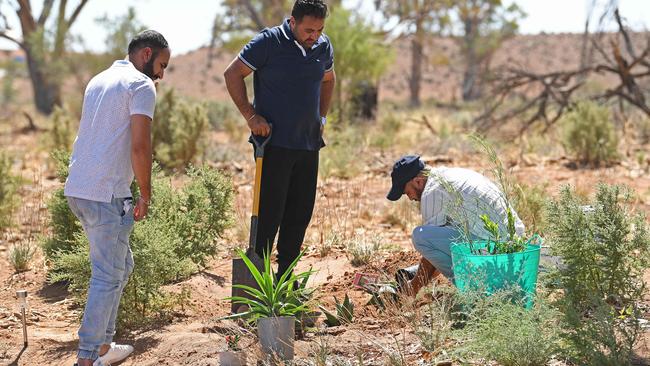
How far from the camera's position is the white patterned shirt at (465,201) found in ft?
15.5

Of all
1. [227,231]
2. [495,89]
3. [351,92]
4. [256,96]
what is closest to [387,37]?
[351,92]

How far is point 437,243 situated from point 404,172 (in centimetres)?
42

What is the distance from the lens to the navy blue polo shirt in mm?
4805

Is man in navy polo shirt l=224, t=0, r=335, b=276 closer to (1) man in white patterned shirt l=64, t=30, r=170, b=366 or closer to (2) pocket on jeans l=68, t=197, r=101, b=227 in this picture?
(1) man in white patterned shirt l=64, t=30, r=170, b=366

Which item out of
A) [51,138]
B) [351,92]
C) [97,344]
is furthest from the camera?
[351,92]

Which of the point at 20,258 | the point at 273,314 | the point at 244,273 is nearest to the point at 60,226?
the point at 20,258

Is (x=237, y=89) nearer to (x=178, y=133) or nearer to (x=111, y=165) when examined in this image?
(x=111, y=165)

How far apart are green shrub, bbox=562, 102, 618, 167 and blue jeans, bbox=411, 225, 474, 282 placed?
23.5ft

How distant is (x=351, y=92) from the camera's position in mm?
17656

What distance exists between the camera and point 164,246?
16.7 ft

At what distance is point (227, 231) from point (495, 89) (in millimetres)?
6856

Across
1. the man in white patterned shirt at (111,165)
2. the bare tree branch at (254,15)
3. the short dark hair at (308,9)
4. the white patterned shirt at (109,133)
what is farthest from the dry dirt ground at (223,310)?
the bare tree branch at (254,15)

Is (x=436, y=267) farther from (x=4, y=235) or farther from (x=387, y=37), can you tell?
(x=387, y=37)

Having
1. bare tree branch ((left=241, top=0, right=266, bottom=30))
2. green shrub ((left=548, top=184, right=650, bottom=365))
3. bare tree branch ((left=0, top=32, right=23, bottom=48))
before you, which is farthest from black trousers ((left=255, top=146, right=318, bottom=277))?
bare tree branch ((left=0, top=32, right=23, bottom=48))
